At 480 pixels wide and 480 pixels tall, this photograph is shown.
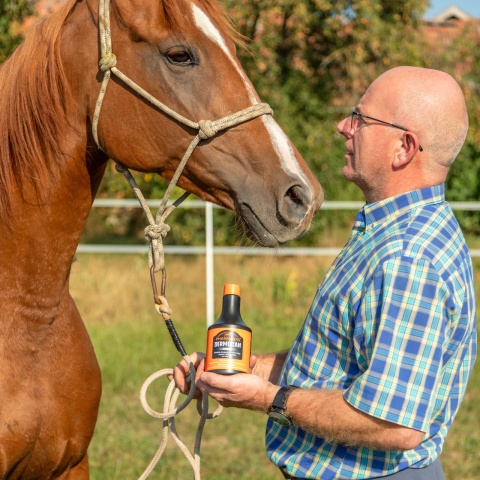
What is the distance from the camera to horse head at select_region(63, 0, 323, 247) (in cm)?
230

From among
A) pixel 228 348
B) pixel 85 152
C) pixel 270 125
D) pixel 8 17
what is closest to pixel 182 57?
pixel 270 125

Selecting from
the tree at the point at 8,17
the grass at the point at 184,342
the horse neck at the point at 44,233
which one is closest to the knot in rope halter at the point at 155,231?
the horse neck at the point at 44,233

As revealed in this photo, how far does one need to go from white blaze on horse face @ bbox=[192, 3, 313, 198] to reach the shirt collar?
0.67ft

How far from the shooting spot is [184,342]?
6.95m

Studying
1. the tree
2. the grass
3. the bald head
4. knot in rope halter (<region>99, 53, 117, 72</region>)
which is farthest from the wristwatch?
the tree

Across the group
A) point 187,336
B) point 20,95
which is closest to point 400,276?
point 20,95

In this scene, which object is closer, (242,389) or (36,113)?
(242,389)

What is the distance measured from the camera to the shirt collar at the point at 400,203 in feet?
6.86

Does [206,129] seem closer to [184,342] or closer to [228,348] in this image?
[228,348]

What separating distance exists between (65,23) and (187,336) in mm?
4930

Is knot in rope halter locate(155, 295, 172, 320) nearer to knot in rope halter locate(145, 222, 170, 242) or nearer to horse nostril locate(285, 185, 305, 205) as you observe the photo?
knot in rope halter locate(145, 222, 170, 242)

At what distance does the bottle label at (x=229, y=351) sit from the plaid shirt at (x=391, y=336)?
171mm

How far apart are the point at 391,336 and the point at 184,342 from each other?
5.21 meters

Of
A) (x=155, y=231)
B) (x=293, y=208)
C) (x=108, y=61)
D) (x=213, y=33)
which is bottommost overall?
(x=155, y=231)
